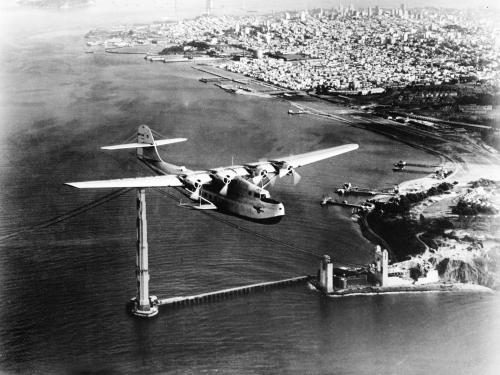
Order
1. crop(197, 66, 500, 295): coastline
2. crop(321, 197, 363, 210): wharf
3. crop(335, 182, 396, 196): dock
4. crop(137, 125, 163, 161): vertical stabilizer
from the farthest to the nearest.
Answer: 1. crop(335, 182, 396, 196): dock
2. crop(321, 197, 363, 210): wharf
3. crop(197, 66, 500, 295): coastline
4. crop(137, 125, 163, 161): vertical stabilizer

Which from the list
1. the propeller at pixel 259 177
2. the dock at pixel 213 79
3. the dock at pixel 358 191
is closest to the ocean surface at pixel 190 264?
the dock at pixel 358 191

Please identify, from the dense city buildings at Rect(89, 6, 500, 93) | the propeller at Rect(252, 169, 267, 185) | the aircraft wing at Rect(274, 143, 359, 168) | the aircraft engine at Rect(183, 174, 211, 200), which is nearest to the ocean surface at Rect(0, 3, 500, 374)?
the dense city buildings at Rect(89, 6, 500, 93)

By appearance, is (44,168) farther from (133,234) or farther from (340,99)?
(340,99)

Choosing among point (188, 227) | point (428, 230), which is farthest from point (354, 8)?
point (188, 227)

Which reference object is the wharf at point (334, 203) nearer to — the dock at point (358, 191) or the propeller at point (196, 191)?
the dock at point (358, 191)

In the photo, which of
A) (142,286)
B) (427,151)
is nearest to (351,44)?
(427,151)

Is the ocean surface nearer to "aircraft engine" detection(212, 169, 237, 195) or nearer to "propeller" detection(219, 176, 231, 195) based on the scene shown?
"propeller" detection(219, 176, 231, 195)

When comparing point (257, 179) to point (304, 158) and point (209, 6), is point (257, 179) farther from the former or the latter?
point (209, 6)

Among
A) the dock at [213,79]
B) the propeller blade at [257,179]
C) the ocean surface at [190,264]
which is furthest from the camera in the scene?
the dock at [213,79]
